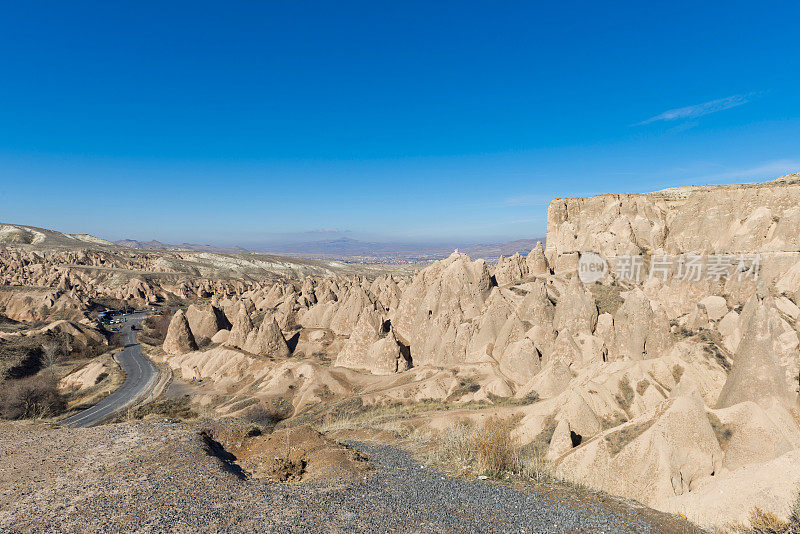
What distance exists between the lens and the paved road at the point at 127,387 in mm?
39000

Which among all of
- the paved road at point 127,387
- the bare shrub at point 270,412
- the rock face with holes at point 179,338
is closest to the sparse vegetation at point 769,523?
the bare shrub at point 270,412

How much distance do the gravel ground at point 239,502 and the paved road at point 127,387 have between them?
2735 cm

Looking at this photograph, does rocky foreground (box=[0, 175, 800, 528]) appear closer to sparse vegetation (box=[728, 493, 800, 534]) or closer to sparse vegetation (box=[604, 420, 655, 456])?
sparse vegetation (box=[604, 420, 655, 456])

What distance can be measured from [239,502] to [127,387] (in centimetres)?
4753

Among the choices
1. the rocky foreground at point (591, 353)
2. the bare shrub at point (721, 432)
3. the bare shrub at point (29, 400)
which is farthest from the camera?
the bare shrub at point (29, 400)

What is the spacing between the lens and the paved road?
128ft

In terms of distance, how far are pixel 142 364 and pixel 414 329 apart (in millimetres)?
42717

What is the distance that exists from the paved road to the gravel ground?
89.7 feet

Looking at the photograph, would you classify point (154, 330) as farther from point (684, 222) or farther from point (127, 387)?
point (684, 222)

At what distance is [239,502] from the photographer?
40.5 ft

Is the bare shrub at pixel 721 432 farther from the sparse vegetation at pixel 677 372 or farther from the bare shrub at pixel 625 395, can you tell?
the sparse vegetation at pixel 677 372

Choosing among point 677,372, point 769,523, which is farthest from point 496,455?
point 677,372

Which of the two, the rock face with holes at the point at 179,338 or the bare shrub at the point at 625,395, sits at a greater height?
the bare shrub at the point at 625,395

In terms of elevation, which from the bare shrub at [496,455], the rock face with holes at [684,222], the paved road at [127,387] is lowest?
the paved road at [127,387]
